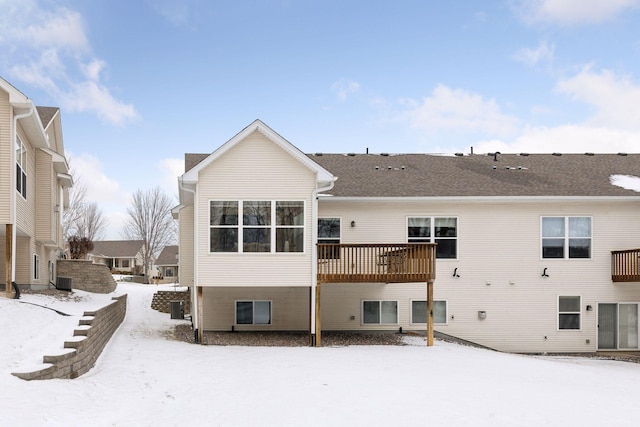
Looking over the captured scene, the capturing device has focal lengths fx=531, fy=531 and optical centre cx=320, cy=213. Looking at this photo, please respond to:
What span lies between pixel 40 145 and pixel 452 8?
16.6 m

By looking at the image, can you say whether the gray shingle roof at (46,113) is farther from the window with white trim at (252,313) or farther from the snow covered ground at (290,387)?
the window with white trim at (252,313)

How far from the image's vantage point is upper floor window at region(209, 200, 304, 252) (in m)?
15.6

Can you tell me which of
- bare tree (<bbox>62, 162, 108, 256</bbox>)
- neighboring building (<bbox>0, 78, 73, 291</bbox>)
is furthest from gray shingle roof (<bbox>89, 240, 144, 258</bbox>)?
neighboring building (<bbox>0, 78, 73, 291</bbox>)

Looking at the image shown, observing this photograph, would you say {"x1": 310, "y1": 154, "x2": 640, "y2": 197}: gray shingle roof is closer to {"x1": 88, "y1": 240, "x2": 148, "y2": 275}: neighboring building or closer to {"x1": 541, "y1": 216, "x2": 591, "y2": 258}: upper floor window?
{"x1": 541, "y1": 216, "x2": 591, "y2": 258}: upper floor window

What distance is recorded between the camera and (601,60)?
23453 millimetres

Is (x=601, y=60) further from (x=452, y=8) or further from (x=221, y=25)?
(x=221, y=25)

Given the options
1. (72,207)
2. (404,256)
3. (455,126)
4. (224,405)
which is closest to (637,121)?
(455,126)

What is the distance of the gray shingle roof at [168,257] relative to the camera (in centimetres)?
5988

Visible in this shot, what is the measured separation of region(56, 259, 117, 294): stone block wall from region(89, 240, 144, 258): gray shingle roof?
40.9 meters

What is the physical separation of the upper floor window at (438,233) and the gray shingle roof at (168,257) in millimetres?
44838

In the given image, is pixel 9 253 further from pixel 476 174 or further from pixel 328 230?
pixel 476 174

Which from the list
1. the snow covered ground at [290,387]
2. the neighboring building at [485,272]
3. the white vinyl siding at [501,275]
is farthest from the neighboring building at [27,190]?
the white vinyl siding at [501,275]

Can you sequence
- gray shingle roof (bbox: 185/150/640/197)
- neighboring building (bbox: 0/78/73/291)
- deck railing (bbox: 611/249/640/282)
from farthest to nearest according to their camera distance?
gray shingle roof (bbox: 185/150/640/197) → deck railing (bbox: 611/249/640/282) → neighboring building (bbox: 0/78/73/291)

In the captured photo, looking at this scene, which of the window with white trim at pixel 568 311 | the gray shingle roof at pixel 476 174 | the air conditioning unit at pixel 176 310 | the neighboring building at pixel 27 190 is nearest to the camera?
the neighboring building at pixel 27 190
